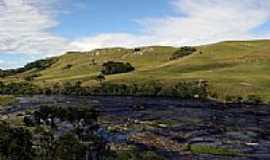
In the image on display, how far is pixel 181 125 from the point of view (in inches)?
4279

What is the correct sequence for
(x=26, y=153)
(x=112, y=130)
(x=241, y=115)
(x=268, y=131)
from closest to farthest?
(x=26, y=153)
(x=112, y=130)
(x=268, y=131)
(x=241, y=115)

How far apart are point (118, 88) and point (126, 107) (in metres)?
48.3

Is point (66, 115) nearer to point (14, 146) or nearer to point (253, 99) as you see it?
point (14, 146)

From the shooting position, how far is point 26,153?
53500 mm

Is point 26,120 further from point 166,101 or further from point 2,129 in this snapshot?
point 166,101

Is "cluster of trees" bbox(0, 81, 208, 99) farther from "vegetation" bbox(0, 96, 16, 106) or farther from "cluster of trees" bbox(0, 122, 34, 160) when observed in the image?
"cluster of trees" bbox(0, 122, 34, 160)

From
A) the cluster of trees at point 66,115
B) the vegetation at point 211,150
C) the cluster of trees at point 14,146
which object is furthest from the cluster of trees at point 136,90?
the cluster of trees at point 14,146

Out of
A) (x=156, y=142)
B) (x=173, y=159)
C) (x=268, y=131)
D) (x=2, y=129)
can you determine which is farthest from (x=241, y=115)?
(x=2, y=129)

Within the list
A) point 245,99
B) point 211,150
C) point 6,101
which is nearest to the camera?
point 211,150

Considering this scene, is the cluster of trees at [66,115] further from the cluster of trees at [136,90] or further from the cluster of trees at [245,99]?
the cluster of trees at [136,90]

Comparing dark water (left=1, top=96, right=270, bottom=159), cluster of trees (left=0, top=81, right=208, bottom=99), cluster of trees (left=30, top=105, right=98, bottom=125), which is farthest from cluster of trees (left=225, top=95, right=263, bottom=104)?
cluster of trees (left=30, top=105, right=98, bottom=125)

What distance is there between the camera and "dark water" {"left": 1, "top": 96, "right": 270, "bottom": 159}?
284ft

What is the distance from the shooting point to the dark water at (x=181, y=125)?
86.5 metres

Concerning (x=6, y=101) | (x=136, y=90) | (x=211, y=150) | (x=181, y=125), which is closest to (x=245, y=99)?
(x=136, y=90)
